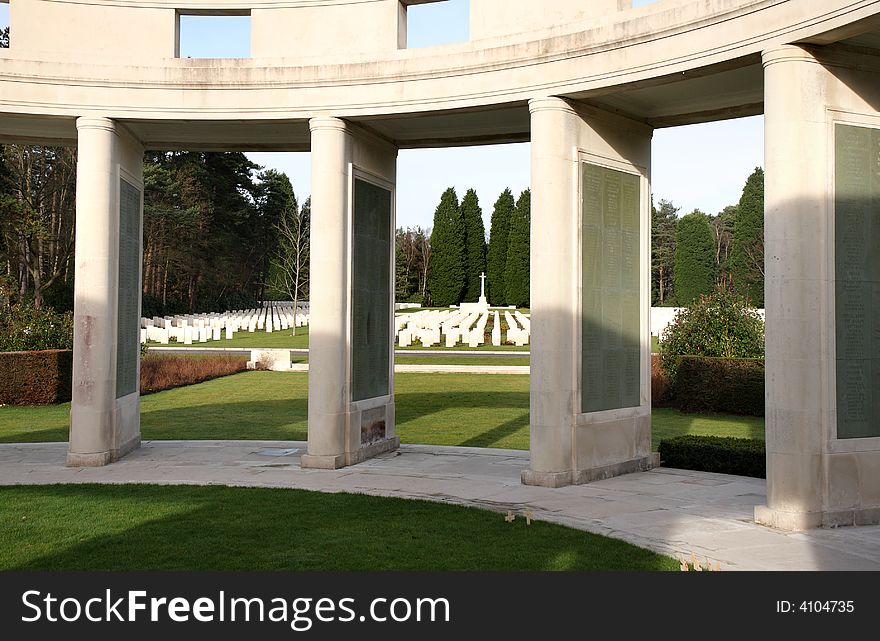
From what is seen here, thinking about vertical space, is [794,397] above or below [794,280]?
below

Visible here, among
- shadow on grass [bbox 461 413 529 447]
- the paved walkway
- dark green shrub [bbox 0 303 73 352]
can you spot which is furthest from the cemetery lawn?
dark green shrub [bbox 0 303 73 352]

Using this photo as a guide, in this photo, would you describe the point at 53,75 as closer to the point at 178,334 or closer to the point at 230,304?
the point at 178,334

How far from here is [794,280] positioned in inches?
397

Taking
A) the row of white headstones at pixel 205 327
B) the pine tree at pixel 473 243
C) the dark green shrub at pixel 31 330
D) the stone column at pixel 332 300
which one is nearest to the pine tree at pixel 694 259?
the pine tree at pixel 473 243

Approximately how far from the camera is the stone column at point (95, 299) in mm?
14305

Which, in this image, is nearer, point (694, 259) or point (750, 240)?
point (750, 240)

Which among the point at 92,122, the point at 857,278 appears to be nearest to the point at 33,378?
the point at 92,122

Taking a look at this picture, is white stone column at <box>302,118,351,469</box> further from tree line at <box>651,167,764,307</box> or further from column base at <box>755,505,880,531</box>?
tree line at <box>651,167,764,307</box>

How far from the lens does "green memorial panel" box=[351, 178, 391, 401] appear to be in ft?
49.1

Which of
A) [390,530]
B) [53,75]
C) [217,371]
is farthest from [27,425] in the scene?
[390,530]

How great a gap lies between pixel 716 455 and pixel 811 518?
415cm

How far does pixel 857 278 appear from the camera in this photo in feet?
33.9

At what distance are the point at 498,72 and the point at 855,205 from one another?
5.63 metres

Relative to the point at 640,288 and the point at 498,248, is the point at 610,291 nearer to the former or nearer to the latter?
the point at 640,288
